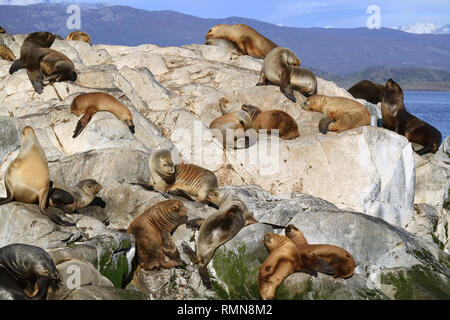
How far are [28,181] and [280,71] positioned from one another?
251 inches

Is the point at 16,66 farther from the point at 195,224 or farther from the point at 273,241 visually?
the point at 273,241

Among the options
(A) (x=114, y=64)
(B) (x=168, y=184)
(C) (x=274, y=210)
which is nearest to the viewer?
(C) (x=274, y=210)

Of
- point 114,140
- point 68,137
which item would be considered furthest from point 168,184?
point 68,137

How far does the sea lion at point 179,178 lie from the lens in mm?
8977

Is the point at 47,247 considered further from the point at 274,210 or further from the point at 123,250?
the point at 274,210

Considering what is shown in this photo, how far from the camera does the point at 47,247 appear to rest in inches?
270

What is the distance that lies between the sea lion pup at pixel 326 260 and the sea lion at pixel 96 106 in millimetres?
4637

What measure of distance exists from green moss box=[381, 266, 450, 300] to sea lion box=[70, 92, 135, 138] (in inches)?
208

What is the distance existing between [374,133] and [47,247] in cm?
591

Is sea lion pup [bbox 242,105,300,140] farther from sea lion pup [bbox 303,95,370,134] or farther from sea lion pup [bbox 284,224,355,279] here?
sea lion pup [bbox 284,224,355,279]

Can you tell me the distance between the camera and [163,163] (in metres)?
8.94

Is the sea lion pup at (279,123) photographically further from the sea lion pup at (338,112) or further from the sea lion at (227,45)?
the sea lion at (227,45)

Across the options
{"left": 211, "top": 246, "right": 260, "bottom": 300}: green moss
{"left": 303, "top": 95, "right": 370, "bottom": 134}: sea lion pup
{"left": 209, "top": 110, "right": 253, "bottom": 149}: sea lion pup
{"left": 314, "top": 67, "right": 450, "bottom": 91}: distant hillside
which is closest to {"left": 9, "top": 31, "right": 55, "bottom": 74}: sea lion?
{"left": 209, "top": 110, "right": 253, "bottom": 149}: sea lion pup

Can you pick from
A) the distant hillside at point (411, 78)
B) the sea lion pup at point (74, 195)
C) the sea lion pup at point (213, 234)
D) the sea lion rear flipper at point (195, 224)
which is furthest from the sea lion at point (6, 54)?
the distant hillside at point (411, 78)
